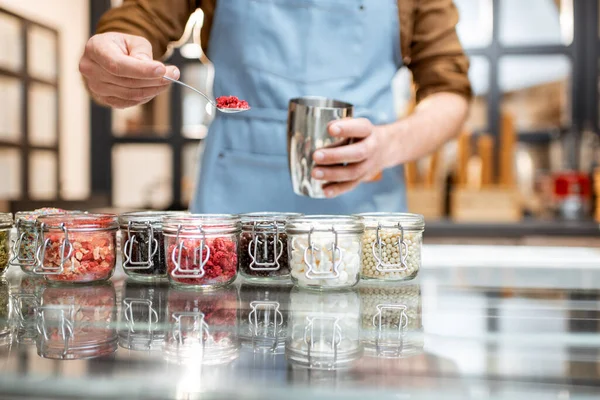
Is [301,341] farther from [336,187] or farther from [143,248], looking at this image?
[336,187]

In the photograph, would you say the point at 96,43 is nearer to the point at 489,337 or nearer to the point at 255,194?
the point at 255,194

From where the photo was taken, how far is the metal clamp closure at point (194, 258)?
0.82 metres

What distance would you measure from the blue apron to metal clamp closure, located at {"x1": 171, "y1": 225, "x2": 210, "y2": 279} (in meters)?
0.54

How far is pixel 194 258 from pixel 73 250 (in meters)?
0.17

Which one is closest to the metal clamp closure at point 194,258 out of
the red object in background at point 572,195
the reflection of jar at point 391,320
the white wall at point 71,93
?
the reflection of jar at point 391,320

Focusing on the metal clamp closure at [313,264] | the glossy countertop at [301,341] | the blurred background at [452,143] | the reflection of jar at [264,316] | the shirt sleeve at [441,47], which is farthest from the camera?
the blurred background at [452,143]

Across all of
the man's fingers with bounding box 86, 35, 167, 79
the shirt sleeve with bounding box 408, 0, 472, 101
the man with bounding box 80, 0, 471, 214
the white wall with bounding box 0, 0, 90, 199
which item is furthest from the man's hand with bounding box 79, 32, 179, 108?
the white wall with bounding box 0, 0, 90, 199

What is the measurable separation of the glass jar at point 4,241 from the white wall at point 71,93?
282 cm

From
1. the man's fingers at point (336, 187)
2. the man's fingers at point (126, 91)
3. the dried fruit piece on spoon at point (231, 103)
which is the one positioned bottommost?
the man's fingers at point (336, 187)

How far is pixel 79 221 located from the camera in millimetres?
875

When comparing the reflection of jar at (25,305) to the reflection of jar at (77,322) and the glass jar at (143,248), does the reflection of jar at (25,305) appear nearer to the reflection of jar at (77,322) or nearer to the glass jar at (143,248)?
the reflection of jar at (77,322)

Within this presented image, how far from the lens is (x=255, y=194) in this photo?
4.51 feet

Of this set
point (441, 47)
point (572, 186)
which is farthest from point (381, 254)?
point (572, 186)

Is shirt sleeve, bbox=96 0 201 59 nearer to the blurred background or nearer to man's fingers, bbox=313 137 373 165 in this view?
man's fingers, bbox=313 137 373 165
